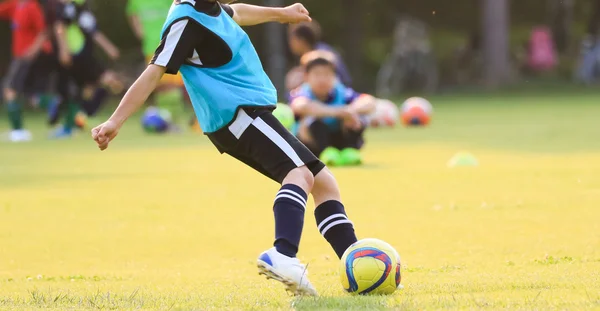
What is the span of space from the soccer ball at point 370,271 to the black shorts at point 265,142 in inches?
19.3

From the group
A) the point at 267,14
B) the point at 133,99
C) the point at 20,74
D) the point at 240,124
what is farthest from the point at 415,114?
the point at 133,99

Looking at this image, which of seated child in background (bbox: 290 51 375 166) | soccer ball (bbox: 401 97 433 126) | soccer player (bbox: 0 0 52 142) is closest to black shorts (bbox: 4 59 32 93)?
soccer player (bbox: 0 0 52 142)

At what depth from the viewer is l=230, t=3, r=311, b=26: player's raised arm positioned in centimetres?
564

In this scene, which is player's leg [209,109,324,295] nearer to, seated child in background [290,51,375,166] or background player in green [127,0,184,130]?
seated child in background [290,51,375,166]

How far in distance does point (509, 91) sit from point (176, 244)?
20.1m

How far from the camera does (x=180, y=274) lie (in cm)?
593

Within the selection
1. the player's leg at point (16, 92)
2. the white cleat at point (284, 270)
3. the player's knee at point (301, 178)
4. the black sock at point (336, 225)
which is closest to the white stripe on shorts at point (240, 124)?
the player's knee at point (301, 178)

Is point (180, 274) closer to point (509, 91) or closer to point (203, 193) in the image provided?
point (203, 193)

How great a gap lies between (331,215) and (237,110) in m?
0.67

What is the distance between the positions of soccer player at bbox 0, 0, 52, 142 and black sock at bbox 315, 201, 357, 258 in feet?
38.5

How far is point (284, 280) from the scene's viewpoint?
468 centimetres

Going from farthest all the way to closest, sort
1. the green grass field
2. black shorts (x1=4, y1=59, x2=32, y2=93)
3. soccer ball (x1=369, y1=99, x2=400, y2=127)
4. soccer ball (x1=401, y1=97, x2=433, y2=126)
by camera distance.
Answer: soccer ball (x1=401, y1=97, x2=433, y2=126) → soccer ball (x1=369, y1=99, x2=400, y2=127) → black shorts (x1=4, y1=59, x2=32, y2=93) → the green grass field

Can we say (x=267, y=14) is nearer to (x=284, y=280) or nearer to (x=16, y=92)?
(x=284, y=280)

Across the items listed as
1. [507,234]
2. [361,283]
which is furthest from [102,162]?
[361,283]
